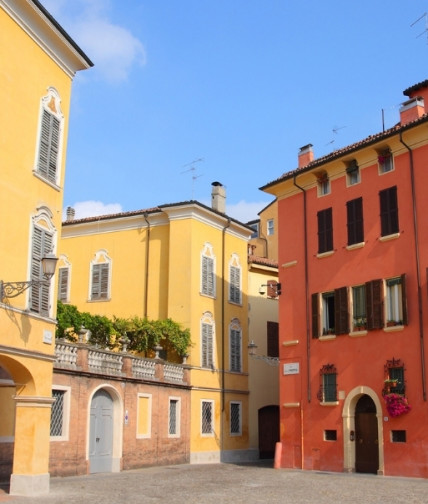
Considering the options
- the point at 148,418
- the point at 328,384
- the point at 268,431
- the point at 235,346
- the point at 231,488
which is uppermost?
the point at 235,346

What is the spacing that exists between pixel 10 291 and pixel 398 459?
1371 centimetres

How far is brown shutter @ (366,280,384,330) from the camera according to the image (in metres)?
22.9

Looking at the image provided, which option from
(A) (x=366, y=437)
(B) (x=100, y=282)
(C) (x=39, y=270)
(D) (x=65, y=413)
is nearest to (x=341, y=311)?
(A) (x=366, y=437)

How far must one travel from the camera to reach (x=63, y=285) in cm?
3284

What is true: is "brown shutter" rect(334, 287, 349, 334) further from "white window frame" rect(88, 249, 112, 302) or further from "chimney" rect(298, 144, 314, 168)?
"white window frame" rect(88, 249, 112, 302)

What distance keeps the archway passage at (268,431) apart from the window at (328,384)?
28.9 ft

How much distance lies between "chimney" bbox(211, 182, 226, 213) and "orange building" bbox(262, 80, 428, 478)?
646 centimetres

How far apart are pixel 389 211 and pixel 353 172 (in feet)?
8.43

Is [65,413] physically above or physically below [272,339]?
below

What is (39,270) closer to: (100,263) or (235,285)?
(100,263)

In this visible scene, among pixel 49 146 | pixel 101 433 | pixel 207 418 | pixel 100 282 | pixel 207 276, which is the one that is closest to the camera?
pixel 49 146

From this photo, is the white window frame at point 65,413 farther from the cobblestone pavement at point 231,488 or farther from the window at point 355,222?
the window at point 355,222

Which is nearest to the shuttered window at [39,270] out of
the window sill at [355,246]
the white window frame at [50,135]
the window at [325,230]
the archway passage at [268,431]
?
the white window frame at [50,135]

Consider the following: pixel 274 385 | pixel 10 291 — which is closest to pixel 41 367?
pixel 10 291
